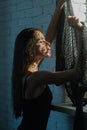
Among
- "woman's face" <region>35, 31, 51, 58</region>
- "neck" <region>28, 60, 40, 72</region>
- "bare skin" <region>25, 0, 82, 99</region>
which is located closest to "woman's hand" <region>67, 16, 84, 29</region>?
"bare skin" <region>25, 0, 82, 99</region>

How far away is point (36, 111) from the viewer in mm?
1616

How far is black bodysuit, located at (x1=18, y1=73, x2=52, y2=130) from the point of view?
161cm

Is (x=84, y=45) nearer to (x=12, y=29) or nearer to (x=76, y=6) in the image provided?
(x=76, y=6)

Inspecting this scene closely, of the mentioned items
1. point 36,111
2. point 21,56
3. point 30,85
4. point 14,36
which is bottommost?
point 36,111

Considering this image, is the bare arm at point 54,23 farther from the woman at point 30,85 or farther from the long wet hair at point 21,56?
the long wet hair at point 21,56

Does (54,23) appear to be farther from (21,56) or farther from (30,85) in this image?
(30,85)

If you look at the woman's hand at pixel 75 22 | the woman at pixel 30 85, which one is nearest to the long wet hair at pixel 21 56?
the woman at pixel 30 85

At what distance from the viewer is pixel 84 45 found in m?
1.37

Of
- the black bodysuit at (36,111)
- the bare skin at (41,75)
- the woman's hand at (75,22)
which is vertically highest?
the woman's hand at (75,22)

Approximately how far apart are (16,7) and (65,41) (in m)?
1.01

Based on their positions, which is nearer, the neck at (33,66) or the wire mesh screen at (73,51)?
the wire mesh screen at (73,51)

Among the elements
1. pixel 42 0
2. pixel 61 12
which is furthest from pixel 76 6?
pixel 61 12

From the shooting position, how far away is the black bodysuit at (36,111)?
161cm

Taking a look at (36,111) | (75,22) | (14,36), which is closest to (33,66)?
(36,111)
